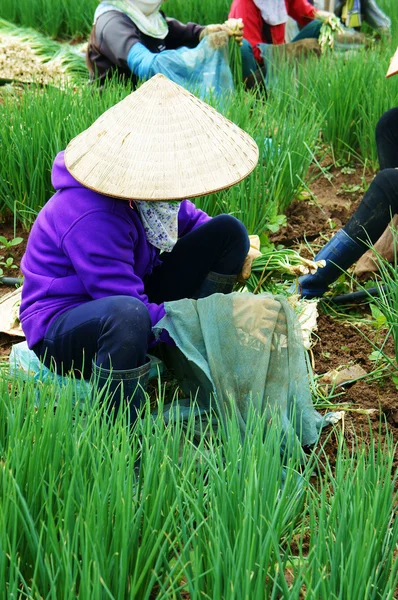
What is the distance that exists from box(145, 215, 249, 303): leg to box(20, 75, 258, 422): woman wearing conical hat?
0.77 feet

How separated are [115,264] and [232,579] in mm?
997

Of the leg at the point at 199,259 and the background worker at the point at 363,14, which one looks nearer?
the leg at the point at 199,259

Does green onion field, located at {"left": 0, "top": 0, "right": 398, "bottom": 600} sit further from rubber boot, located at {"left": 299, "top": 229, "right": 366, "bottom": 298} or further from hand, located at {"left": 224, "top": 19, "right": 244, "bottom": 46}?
hand, located at {"left": 224, "top": 19, "right": 244, "bottom": 46}

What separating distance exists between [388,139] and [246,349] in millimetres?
1214

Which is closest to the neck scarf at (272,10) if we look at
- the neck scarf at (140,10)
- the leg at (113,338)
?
the neck scarf at (140,10)

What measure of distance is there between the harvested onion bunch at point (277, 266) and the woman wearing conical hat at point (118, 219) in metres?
0.45

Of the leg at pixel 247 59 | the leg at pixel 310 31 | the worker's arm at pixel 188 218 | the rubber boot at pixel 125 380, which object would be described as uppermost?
the leg at pixel 310 31

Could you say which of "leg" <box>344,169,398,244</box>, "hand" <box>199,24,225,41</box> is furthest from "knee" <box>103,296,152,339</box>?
"hand" <box>199,24,225,41</box>

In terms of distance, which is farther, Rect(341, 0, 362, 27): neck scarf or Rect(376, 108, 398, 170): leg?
Rect(341, 0, 362, 27): neck scarf

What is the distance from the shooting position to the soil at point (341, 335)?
2412 mm

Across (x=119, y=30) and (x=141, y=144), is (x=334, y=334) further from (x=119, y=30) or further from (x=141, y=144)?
(x=119, y=30)

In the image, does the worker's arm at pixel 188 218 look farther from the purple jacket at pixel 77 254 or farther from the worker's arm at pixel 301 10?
the worker's arm at pixel 301 10

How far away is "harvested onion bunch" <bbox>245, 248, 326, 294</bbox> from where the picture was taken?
2.61m

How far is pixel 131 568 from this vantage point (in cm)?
151
